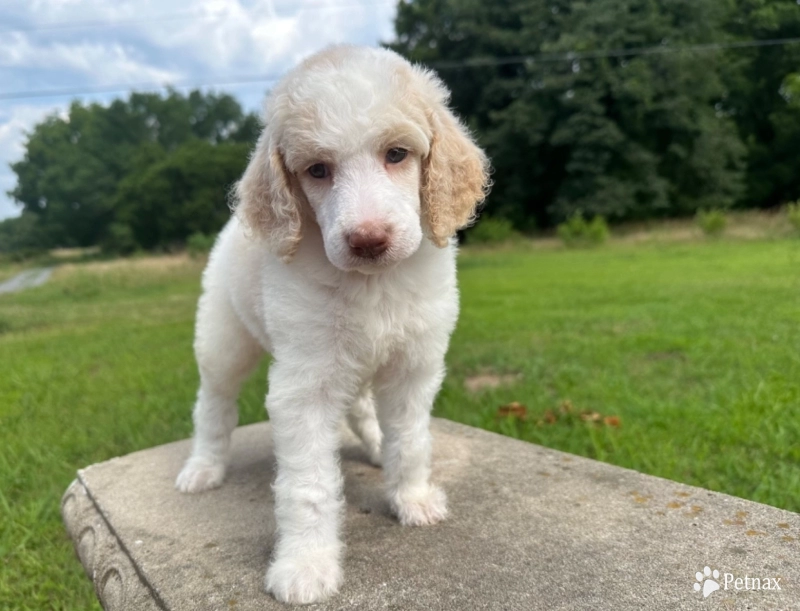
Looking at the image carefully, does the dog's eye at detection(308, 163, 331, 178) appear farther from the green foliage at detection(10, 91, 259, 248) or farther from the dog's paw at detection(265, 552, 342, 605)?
the green foliage at detection(10, 91, 259, 248)

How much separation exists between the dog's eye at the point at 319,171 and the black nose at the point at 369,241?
333 mm

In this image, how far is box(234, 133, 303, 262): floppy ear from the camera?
7.95 ft

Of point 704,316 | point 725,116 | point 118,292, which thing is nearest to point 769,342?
point 704,316

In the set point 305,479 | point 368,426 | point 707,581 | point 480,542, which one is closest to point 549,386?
point 368,426

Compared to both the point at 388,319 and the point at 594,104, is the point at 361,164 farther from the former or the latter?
the point at 594,104

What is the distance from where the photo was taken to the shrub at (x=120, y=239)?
36.6m

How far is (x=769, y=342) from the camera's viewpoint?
6.51 metres

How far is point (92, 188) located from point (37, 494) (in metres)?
37.2

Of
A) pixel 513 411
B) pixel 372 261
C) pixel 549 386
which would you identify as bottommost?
pixel 549 386

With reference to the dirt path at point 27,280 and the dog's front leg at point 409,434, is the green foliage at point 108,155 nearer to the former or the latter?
the dirt path at point 27,280

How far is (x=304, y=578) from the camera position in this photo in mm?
2346

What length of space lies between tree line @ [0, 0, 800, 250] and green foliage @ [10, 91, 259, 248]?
161 millimetres

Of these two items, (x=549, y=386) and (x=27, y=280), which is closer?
(x=549, y=386)

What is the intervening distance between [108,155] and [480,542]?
4341 centimetres
